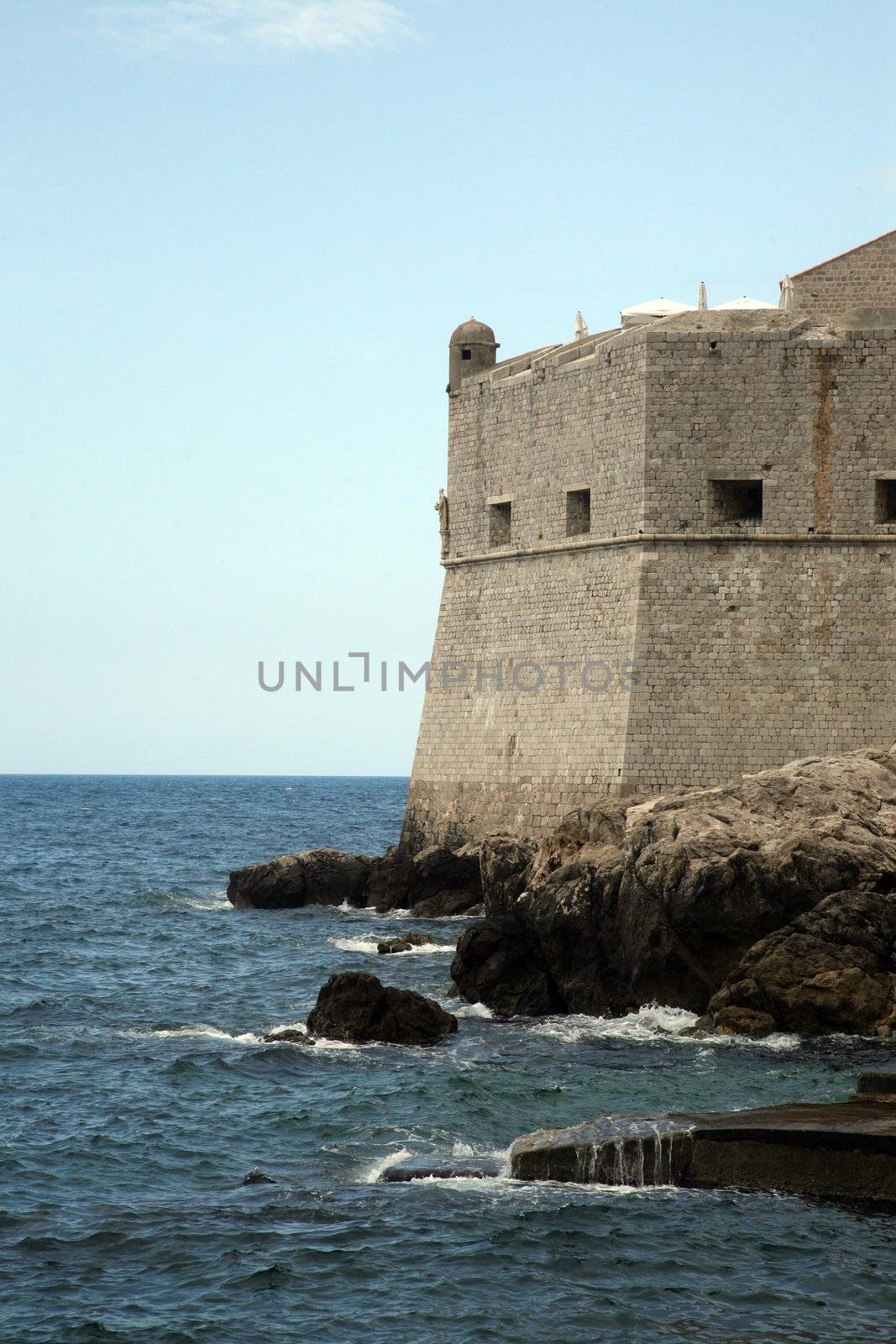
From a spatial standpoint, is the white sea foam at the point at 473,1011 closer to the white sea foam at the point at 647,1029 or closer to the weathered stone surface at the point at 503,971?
the weathered stone surface at the point at 503,971

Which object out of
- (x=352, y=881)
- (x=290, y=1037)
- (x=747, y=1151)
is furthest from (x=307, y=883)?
(x=747, y=1151)

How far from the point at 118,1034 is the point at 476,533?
470 inches

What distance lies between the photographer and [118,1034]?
17188mm

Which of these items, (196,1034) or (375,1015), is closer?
(375,1015)

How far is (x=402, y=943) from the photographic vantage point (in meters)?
21.9

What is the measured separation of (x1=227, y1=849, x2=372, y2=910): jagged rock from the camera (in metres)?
28.7

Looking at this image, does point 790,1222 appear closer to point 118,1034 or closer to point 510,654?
point 118,1034

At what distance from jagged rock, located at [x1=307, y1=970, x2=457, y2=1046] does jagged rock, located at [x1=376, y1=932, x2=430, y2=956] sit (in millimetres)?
5306

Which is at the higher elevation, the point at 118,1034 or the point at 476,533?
the point at 476,533

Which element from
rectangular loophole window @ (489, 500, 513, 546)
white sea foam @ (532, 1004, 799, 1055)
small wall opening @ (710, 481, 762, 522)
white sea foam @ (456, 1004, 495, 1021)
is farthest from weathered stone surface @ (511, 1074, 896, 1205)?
rectangular loophole window @ (489, 500, 513, 546)

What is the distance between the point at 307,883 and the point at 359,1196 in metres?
17.5

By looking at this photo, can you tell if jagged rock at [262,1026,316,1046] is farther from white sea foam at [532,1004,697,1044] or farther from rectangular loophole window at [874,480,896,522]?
rectangular loophole window at [874,480,896,522]

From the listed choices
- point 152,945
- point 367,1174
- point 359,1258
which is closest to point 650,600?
point 152,945

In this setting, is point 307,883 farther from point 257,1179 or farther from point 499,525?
point 257,1179
